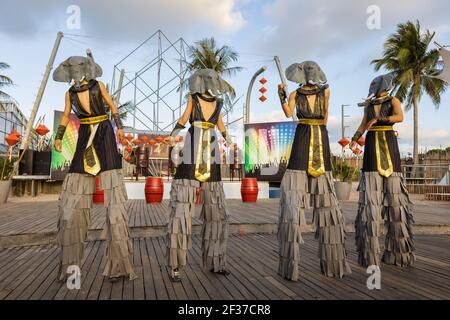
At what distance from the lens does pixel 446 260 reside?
13.8 ft

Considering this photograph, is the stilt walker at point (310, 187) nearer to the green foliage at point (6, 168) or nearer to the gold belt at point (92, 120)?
the gold belt at point (92, 120)

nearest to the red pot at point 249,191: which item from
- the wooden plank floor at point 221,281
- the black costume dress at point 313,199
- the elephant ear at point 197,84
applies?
the wooden plank floor at point 221,281

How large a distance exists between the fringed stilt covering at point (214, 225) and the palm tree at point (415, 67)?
1044 inches

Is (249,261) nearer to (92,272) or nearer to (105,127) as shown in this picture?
(92,272)

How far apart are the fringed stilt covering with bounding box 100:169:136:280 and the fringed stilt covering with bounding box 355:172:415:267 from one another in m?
2.52

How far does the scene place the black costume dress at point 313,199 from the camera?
3367mm

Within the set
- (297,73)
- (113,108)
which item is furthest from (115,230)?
(297,73)

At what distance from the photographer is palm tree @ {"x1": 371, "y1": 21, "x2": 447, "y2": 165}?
26.3 meters

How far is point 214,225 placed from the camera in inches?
137

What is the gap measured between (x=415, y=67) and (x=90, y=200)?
2968cm

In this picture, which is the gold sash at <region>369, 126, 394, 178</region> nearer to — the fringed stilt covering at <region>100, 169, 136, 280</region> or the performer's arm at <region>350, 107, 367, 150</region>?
the performer's arm at <region>350, 107, 367, 150</region>

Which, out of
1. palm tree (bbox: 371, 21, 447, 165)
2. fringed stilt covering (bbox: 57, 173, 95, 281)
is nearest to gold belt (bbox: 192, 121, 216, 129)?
fringed stilt covering (bbox: 57, 173, 95, 281)

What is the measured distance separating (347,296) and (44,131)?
467 inches
